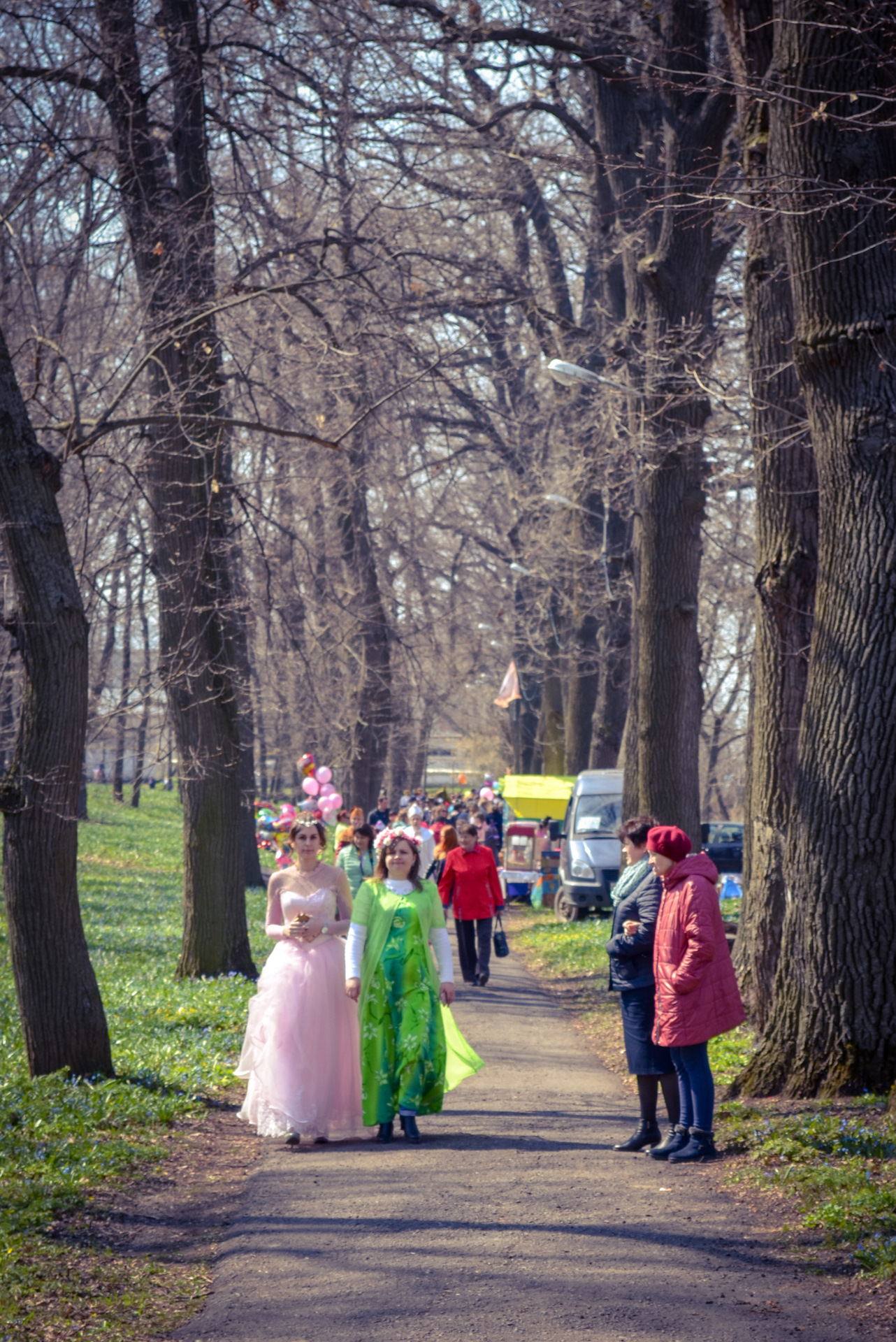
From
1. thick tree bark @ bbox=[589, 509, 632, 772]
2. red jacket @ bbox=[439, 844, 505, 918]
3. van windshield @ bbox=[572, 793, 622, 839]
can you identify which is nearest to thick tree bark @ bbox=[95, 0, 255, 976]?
red jacket @ bbox=[439, 844, 505, 918]

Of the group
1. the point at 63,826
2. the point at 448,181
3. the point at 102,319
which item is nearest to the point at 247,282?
the point at 102,319

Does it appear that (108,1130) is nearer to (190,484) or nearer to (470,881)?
(190,484)

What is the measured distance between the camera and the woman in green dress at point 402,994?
7445 mm

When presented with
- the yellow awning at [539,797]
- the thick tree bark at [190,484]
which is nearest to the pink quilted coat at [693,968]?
the thick tree bark at [190,484]

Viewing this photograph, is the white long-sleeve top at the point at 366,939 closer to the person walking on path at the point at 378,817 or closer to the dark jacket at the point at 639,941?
the dark jacket at the point at 639,941

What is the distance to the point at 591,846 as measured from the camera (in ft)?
77.2

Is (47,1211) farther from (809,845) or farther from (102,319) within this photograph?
(102,319)

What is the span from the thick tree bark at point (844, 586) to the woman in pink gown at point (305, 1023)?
7.87 feet

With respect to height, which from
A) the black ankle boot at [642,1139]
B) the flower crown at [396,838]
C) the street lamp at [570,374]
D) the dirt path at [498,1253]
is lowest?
the black ankle boot at [642,1139]

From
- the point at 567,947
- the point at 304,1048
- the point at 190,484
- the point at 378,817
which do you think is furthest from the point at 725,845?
the point at 304,1048

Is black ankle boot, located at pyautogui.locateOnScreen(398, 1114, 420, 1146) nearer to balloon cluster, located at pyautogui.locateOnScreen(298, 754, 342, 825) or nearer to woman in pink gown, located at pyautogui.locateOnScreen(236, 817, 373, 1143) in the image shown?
woman in pink gown, located at pyautogui.locateOnScreen(236, 817, 373, 1143)

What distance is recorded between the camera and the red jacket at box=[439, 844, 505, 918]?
47.9ft

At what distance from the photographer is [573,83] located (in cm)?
1827

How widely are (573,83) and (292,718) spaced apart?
22.5 metres
